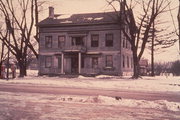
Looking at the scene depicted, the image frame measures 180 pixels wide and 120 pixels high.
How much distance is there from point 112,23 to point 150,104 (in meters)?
25.0

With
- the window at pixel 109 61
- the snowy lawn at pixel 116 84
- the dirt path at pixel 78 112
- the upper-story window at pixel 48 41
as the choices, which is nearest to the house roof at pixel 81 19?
the upper-story window at pixel 48 41

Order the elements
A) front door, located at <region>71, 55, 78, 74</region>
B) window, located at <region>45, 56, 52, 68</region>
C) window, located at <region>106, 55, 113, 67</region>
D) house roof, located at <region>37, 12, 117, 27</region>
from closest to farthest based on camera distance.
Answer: window, located at <region>106, 55, 113, 67</region> < house roof, located at <region>37, 12, 117, 27</region> < front door, located at <region>71, 55, 78, 74</region> < window, located at <region>45, 56, 52, 68</region>

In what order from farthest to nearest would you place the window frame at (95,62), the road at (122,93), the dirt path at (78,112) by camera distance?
the window frame at (95,62)
the road at (122,93)
the dirt path at (78,112)

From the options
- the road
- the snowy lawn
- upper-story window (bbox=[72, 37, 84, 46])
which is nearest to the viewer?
the road

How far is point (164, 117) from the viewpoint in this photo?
801 centimetres

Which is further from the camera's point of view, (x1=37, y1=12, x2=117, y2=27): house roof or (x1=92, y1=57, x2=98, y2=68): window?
(x1=92, y1=57, x2=98, y2=68): window

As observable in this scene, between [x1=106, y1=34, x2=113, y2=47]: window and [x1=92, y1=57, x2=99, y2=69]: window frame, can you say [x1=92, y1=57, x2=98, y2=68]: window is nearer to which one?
[x1=92, y1=57, x2=99, y2=69]: window frame

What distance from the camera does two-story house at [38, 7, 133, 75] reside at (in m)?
34.8

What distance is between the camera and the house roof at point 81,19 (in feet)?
116

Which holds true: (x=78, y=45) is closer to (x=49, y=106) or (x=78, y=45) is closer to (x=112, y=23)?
(x=112, y=23)

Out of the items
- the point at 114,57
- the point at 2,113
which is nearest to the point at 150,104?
the point at 2,113

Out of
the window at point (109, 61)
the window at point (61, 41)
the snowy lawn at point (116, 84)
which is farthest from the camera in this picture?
the window at point (61, 41)

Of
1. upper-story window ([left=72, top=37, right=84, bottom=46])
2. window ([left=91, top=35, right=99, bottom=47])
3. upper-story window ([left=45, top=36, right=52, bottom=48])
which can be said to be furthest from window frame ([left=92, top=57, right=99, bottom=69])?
upper-story window ([left=45, top=36, right=52, bottom=48])

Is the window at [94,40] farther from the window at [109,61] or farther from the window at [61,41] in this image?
the window at [61,41]
